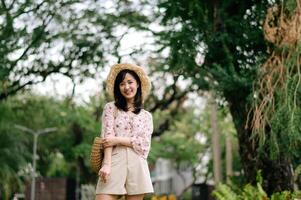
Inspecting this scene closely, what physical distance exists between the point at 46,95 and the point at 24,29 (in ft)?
28.1

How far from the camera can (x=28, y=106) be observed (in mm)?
16609

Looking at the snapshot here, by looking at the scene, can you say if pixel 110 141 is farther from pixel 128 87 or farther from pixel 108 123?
pixel 128 87

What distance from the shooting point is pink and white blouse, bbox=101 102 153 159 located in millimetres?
4055

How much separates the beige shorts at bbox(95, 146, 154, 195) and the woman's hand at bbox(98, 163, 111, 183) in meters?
0.04

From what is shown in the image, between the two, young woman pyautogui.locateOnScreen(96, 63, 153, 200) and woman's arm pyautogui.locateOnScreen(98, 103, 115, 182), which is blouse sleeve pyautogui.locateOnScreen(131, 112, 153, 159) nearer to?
young woman pyautogui.locateOnScreen(96, 63, 153, 200)

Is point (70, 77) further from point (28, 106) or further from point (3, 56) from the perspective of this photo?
point (28, 106)

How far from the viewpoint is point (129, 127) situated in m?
4.09

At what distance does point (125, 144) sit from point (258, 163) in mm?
5027

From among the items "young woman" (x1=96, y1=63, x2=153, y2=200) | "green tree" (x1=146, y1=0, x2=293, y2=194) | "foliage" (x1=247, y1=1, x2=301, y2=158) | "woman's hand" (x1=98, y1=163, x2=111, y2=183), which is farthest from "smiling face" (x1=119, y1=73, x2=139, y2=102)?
"green tree" (x1=146, y1=0, x2=293, y2=194)

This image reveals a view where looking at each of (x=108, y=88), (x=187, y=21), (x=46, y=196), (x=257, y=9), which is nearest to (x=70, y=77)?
(x=187, y=21)

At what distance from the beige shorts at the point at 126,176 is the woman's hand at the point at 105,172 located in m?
0.04

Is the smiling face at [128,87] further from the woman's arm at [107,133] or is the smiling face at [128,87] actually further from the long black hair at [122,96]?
the woman's arm at [107,133]

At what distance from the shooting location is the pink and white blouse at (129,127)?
160 inches

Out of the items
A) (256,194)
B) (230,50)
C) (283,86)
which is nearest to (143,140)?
(283,86)
